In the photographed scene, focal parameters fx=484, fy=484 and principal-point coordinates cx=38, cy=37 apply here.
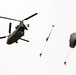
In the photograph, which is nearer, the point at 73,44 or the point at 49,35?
the point at 73,44

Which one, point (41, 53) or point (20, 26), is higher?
point (20, 26)

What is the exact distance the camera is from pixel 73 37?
55.5 metres

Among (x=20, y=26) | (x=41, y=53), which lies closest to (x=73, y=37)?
(x=20, y=26)

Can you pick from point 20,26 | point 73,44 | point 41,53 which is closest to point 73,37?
point 73,44

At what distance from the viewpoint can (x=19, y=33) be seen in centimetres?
5394

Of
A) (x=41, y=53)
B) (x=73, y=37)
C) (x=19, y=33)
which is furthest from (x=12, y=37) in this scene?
(x=41, y=53)

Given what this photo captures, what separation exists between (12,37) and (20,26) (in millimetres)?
1652

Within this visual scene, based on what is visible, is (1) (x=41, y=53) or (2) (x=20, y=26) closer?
(2) (x=20, y=26)

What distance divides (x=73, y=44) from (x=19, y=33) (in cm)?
646

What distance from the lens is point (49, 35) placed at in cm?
6594

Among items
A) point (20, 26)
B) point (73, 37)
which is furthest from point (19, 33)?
point (73, 37)

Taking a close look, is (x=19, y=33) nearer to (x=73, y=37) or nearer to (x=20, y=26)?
(x=20, y=26)

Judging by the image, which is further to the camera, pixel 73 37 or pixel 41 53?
pixel 41 53

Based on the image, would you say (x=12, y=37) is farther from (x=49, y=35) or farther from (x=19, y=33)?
(x=49, y=35)
